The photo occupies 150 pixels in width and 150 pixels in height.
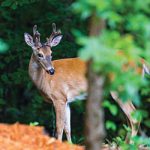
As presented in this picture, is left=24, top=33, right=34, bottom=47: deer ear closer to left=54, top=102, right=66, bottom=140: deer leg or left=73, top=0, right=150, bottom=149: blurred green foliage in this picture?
left=54, top=102, right=66, bottom=140: deer leg

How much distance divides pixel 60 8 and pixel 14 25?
61.1 inches

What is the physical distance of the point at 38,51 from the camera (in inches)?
474

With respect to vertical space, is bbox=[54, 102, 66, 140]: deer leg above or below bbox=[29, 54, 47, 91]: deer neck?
below

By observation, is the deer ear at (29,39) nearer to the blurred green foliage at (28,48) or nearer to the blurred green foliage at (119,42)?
the blurred green foliage at (28,48)

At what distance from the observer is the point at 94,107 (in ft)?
14.6

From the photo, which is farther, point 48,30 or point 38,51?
point 48,30

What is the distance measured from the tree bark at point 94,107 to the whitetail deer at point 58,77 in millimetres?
7146

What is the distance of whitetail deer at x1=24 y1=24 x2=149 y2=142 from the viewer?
11852 millimetres

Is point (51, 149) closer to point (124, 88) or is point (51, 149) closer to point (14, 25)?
point (124, 88)

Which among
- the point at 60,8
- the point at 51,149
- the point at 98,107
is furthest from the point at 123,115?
the point at 98,107

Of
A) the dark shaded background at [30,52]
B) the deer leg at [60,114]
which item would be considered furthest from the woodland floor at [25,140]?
the dark shaded background at [30,52]

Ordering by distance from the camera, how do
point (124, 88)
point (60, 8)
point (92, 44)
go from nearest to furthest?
1. point (92, 44)
2. point (124, 88)
3. point (60, 8)

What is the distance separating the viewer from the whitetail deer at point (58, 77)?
11.9 meters

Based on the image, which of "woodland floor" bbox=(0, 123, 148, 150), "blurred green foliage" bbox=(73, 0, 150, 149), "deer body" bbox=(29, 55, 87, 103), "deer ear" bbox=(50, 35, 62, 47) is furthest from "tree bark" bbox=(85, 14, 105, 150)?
"deer ear" bbox=(50, 35, 62, 47)
